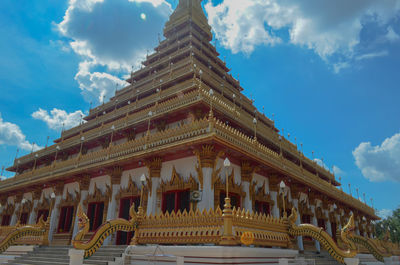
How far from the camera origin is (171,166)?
17.3 meters

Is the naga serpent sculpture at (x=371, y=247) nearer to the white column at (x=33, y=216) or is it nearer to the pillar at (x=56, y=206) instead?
the pillar at (x=56, y=206)

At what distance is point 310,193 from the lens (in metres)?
26.7

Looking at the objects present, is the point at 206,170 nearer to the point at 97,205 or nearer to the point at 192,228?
the point at 192,228

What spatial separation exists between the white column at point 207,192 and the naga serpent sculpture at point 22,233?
39.4ft

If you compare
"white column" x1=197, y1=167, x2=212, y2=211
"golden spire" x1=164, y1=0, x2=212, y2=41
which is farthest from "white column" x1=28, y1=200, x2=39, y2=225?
"golden spire" x1=164, y1=0, x2=212, y2=41

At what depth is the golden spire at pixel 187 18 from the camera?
36594 millimetres

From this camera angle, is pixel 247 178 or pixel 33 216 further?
pixel 33 216

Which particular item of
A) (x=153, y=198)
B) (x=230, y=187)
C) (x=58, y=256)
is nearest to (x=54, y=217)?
(x=58, y=256)

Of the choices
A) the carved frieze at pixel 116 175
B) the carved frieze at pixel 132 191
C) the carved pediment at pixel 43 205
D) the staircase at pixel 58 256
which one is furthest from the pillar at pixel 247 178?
the carved pediment at pixel 43 205

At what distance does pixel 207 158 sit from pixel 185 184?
85.1 inches

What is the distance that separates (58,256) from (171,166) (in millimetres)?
8050

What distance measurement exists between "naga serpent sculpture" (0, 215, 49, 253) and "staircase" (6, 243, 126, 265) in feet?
3.34

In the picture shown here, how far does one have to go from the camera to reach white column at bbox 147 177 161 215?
16.7m

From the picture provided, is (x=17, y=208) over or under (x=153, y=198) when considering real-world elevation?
over
